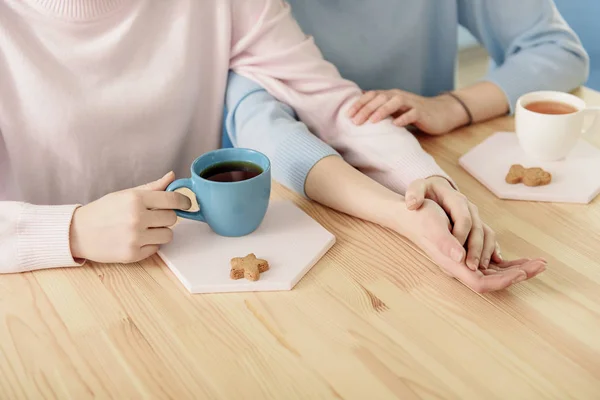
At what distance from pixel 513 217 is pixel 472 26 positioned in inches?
27.5

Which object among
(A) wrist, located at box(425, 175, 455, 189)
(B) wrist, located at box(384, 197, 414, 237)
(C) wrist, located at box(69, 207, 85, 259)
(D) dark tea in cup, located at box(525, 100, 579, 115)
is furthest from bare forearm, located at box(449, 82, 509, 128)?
(C) wrist, located at box(69, 207, 85, 259)

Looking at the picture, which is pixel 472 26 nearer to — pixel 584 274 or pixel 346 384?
pixel 584 274

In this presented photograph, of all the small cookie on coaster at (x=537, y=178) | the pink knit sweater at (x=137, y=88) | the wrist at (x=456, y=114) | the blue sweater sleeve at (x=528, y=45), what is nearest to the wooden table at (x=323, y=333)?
the small cookie on coaster at (x=537, y=178)

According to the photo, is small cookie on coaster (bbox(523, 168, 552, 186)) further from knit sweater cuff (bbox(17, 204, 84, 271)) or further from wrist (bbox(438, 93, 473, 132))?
knit sweater cuff (bbox(17, 204, 84, 271))

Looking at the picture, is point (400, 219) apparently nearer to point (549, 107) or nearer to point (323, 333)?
point (323, 333)

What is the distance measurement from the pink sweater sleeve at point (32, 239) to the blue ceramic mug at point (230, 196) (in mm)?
147

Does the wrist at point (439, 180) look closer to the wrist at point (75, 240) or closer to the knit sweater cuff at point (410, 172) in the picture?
the knit sweater cuff at point (410, 172)

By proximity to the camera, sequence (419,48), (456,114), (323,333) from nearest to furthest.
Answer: (323,333), (456,114), (419,48)

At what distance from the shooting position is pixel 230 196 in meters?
0.81

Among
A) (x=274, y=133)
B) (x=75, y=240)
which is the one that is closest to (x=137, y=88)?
(x=274, y=133)

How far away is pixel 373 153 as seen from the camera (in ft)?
3.32

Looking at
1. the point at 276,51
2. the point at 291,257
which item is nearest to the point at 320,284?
the point at 291,257

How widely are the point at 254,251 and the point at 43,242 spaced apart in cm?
26

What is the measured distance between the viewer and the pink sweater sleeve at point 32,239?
0.80 meters
